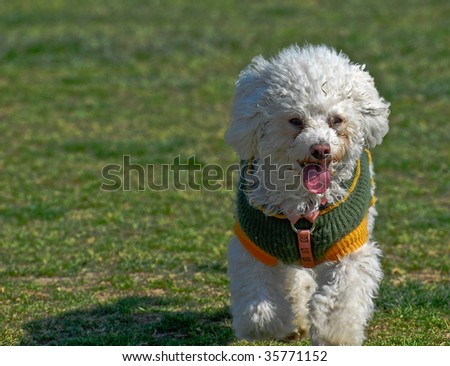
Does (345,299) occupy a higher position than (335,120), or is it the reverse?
(335,120)

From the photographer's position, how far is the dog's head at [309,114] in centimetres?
516

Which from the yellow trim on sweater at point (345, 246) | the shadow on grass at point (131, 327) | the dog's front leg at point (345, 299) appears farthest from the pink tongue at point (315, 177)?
the shadow on grass at point (131, 327)

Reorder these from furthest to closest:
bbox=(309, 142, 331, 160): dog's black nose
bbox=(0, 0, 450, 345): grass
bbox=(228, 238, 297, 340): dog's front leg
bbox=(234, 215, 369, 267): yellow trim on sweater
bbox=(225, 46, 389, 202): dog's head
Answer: bbox=(0, 0, 450, 345): grass → bbox=(234, 215, 369, 267): yellow trim on sweater → bbox=(228, 238, 297, 340): dog's front leg → bbox=(225, 46, 389, 202): dog's head → bbox=(309, 142, 331, 160): dog's black nose

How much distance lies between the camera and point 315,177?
5.25 metres

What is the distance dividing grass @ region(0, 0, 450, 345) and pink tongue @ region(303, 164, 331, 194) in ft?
3.50

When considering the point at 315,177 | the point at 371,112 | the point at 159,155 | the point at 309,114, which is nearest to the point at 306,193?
the point at 315,177

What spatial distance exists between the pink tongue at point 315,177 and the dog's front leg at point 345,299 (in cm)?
47

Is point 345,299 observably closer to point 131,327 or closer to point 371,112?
point 371,112

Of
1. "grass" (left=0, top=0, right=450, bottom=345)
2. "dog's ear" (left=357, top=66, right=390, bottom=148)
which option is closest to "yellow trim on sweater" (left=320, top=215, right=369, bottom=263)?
"dog's ear" (left=357, top=66, right=390, bottom=148)

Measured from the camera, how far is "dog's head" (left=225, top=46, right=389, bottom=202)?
516 cm

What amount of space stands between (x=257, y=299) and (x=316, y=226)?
515mm

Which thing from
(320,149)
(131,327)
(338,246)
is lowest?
(131,327)

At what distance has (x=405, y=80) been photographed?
14531 mm

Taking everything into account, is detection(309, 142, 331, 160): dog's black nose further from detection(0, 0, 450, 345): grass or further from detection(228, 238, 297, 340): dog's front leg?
detection(0, 0, 450, 345): grass
